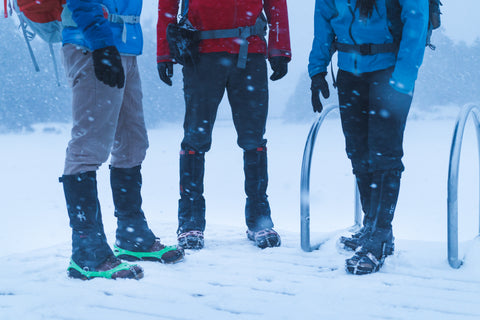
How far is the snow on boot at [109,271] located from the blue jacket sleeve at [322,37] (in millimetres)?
1442

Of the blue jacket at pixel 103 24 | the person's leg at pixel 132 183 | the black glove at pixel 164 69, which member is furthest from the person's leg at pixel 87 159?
the black glove at pixel 164 69

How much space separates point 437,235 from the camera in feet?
36.4

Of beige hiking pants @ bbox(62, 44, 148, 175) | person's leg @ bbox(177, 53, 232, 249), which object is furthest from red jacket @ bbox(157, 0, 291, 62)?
beige hiking pants @ bbox(62, 44, 148, 175)

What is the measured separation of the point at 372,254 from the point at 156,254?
3.73ft

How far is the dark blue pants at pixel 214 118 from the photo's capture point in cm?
259

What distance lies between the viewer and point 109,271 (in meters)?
2.04

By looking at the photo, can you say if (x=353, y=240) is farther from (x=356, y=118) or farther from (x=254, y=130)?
(x=254, y=130)

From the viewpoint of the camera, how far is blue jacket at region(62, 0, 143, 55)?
1867 mm

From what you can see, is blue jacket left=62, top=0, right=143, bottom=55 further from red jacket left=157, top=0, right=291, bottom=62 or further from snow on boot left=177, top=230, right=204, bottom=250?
snow on boot left=177, top=230, right=204, bottom=250

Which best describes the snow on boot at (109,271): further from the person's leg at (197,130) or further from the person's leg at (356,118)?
the person's leg at (356,118)

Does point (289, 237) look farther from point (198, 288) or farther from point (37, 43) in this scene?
point (37, 43)

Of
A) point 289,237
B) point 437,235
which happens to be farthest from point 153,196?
point 289,237

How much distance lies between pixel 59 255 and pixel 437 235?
415 inches

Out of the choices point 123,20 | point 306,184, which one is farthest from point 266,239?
point 123,20
